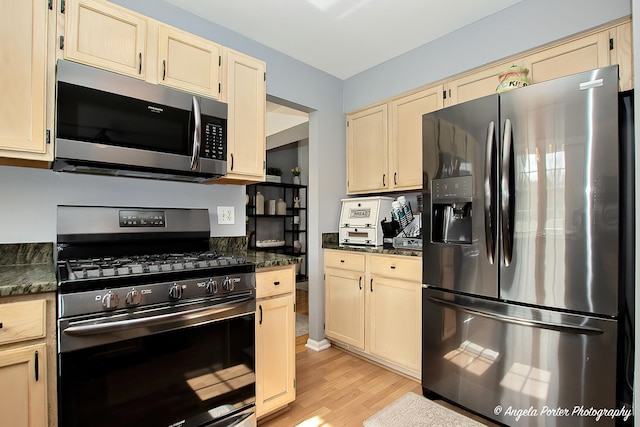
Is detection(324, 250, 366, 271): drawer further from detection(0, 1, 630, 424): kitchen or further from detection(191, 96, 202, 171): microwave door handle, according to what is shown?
detection(191, 96, 202, 171): microwave door handle

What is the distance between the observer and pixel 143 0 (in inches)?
76.4

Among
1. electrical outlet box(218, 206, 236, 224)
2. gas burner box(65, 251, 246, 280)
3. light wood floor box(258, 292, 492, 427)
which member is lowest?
light wood floor box(258, 292, 492, 427)

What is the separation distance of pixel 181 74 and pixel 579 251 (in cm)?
217

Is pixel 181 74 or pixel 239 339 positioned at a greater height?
pixel 181 74

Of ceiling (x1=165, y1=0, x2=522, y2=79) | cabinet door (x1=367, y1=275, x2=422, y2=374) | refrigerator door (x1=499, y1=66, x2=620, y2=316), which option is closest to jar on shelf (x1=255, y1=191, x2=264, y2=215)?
ceiling (x1=165, y1=0, x2=522, y2=79)

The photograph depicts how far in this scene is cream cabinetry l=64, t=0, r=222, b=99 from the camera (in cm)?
147

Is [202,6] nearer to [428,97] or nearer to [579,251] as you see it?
[428,97]

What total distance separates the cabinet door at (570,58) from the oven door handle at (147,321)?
88.9 inches

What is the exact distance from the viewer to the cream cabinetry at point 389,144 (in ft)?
8.45

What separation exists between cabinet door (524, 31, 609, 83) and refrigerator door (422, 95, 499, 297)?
538 millimetres

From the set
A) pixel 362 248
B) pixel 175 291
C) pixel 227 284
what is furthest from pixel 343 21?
pixel 175 291

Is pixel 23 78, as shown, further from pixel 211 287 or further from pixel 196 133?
pixel 211 287

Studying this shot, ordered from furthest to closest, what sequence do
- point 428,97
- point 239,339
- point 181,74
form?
point 428,97
point 181,74
point 239,339

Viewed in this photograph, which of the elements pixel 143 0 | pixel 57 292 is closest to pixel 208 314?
pixel 57 292
